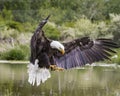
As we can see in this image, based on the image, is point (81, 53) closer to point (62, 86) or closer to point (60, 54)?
point (60, 54)

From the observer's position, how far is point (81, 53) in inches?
378

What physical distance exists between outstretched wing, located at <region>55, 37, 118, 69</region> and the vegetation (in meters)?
17.5

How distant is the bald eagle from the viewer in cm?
901

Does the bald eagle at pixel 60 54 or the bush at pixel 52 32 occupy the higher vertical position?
the bush at pixel 52 32

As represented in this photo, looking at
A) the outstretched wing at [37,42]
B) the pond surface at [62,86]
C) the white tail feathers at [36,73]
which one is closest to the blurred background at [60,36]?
the pond surface at [62,86]

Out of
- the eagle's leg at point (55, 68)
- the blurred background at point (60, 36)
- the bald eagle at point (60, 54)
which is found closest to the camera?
the eagle's leg at point (55, 68)

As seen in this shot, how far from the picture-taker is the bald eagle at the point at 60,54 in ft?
29.6

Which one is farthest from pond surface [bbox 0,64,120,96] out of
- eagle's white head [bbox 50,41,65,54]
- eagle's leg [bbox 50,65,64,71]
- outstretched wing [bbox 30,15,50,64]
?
eagle's white head [bbox 50,41,65,54]

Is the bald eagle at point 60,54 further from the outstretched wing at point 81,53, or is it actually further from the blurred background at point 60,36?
the blurred background at point 60,36

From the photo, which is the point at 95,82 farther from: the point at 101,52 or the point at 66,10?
the point at 66,10

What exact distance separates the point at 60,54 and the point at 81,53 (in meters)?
0.42

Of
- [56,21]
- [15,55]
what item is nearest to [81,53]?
[15,55]

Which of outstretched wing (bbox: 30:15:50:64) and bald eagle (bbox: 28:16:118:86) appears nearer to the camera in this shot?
outstretched wing (bbox: 30:15:50:64)

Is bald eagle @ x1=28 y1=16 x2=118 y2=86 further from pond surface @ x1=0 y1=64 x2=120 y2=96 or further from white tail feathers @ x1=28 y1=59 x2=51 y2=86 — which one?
pond surface @ x1=0 y1=64 x2=120 y2=96
